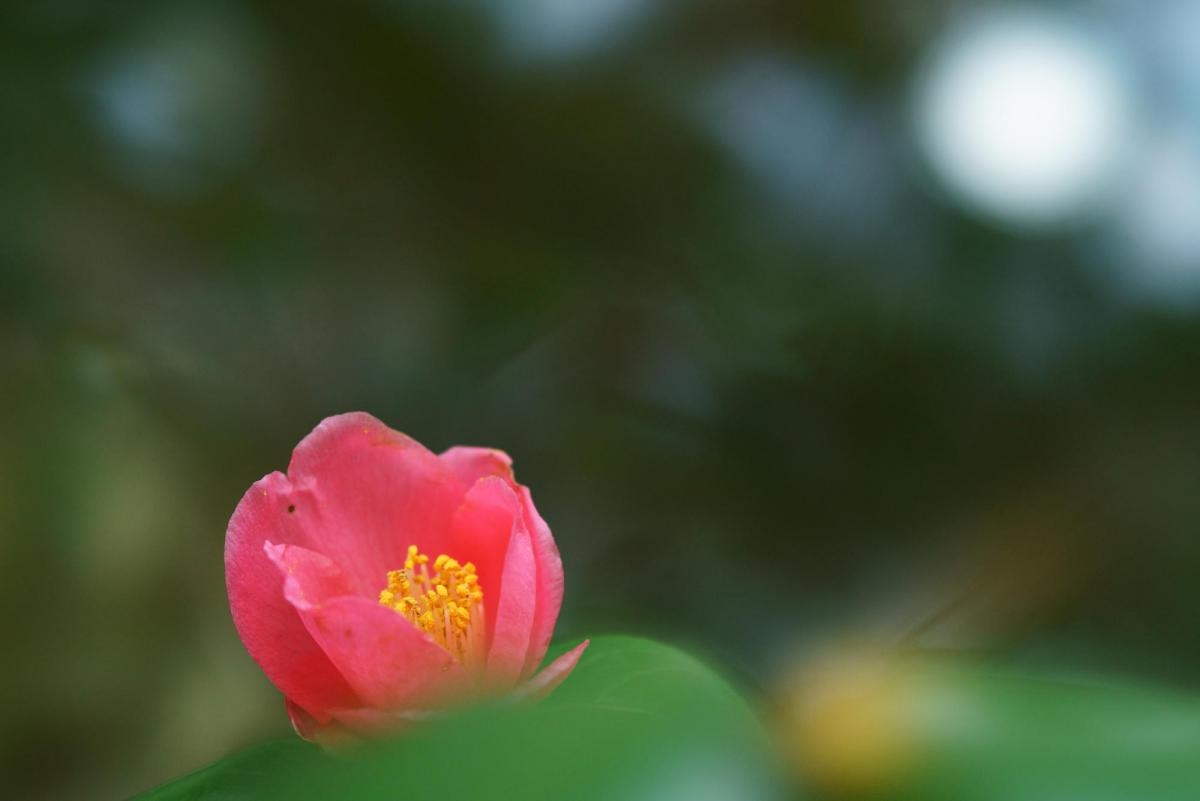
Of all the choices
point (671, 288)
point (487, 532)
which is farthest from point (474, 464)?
point (671, 288)

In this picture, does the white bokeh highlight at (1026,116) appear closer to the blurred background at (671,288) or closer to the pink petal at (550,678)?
the blurred background at (671,288)

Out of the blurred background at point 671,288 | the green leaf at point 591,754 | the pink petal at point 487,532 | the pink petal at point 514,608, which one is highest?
the blurred background at point 671,288

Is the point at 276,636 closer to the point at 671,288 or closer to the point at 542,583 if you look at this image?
the point at 542,583

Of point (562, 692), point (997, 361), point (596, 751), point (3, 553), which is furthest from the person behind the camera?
point (997, 361)

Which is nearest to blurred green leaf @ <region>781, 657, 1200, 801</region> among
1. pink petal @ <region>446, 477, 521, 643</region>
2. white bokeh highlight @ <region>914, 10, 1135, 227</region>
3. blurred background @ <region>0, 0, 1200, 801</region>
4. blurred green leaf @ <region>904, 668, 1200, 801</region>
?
blurred green leaf @ <region>904, 668, 1200, 801</region>

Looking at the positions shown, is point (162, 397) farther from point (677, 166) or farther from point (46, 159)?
point (677, 166)

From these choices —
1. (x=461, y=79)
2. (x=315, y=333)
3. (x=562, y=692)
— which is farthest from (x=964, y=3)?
(x=562, y=692)

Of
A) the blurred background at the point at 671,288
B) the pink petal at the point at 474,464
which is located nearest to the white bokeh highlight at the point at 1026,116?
the blurred background at the point at 671,288

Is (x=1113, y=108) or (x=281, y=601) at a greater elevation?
(x=1113, y=108)
